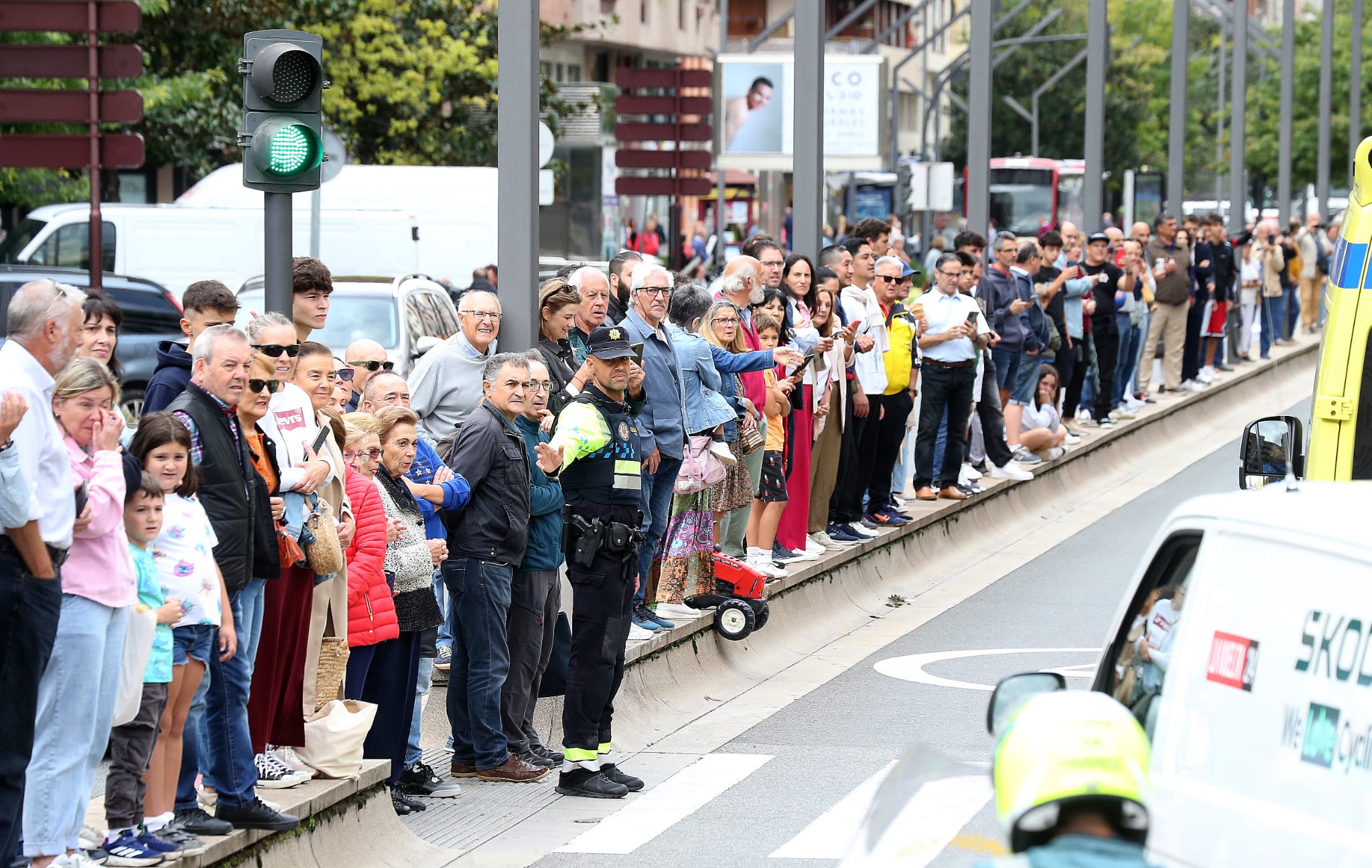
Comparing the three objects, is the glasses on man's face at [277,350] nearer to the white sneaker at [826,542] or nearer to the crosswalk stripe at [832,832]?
the crosswalk stripe at [832,832]

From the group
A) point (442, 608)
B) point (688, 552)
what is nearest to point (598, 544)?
point (442, 608)

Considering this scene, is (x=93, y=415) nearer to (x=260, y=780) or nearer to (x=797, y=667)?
(x=260, y=780)

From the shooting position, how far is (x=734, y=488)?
12086 millimetres

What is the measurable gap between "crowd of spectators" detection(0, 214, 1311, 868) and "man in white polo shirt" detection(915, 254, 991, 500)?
2.31ft

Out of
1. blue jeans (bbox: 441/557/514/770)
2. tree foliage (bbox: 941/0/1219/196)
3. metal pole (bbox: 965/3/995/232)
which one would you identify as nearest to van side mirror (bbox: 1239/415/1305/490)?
blue jeans (bbox: 441/557/514/770)

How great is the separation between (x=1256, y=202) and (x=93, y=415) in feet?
201

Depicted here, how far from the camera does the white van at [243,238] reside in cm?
2556

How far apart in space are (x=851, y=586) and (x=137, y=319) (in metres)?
10.9

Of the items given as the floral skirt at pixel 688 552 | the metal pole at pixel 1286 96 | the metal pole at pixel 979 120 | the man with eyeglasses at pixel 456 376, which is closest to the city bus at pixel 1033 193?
the metal pole at pixel 1286 96

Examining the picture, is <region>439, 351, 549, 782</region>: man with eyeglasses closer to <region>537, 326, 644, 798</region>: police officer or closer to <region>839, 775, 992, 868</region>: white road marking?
<region>537, 326, 644, 798</region>: police officer

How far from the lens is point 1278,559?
163 inches

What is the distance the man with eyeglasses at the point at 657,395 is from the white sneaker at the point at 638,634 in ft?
1.07

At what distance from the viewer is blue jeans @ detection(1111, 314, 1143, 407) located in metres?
22.9

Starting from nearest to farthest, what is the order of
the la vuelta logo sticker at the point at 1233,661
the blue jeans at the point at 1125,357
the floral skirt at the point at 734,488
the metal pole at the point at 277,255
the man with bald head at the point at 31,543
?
the la vuelta logo sticker at the point at 1233,661
the man with bald head at the point at 31,543
the metal pole at the point at 277,255
the floral skirt at the point at 734,488
the blue jeans at the point at 1125,357
